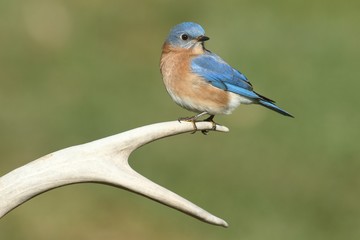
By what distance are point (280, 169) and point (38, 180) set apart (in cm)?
750

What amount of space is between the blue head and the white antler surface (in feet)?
6.28

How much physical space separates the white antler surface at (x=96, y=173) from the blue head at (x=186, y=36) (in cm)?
191

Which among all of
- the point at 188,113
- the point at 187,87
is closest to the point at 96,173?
the point at 187,87

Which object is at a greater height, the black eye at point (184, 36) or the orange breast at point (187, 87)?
the black eye at point (184, 36)

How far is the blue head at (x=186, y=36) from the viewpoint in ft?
24.4

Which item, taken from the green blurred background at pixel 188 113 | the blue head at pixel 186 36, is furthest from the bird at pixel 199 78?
the green blurred background at pixel 188 113

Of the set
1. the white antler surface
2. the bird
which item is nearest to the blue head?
the bird

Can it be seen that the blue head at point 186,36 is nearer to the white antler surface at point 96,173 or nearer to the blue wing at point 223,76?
the blue wing at point 223,76

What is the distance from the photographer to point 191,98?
759 cm

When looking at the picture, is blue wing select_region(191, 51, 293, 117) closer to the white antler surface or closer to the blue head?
the blue head

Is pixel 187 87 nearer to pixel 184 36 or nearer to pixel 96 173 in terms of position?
pixel 184 36

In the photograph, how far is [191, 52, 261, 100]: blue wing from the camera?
741 centimetres

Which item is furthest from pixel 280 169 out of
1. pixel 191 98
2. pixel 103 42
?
pixel 191 98

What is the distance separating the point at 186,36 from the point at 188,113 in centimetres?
475
